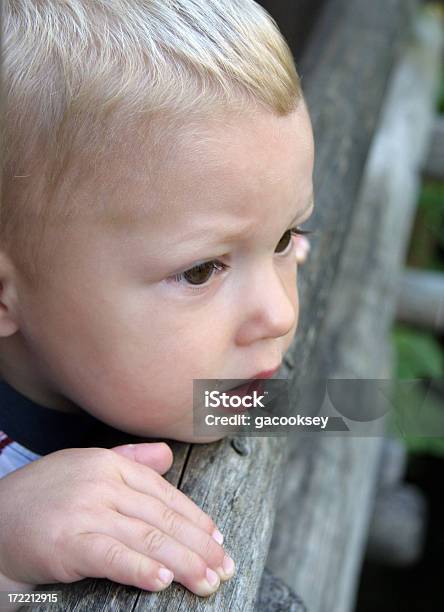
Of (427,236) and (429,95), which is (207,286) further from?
(427,236)

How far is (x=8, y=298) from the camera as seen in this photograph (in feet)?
3.55

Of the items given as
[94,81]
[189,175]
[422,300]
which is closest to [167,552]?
[189,175]

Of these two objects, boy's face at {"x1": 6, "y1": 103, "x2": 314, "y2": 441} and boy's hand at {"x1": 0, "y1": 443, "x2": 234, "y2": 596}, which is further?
boy's face at {"x1": 6, "y1": 103, "x2": 314, "y2": 441}

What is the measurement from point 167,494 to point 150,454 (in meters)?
0.08

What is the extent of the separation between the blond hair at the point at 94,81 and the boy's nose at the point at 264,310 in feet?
0.69

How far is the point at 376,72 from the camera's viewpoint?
2254 millimetres

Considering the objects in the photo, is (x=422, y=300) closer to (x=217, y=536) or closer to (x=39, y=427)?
(x=39, y=427)

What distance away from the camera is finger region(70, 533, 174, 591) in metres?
0.86

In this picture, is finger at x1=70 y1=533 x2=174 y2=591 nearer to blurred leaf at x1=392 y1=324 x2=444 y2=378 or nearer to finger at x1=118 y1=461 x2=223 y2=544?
finger at x1=118 y1=461 x2=223 y2=544

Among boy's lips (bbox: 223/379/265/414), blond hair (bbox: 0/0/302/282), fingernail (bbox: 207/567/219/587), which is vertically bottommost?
boy's lips (bbox: 223/379/265/414)

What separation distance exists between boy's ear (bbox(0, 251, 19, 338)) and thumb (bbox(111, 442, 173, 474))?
0.22m

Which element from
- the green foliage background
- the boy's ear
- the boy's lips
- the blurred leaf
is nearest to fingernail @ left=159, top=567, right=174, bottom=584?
the boy's lips

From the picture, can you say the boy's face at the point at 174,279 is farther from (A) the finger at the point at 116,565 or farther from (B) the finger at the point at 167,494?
(A) the finger at the point at 116,565

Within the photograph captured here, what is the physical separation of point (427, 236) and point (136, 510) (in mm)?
3425
